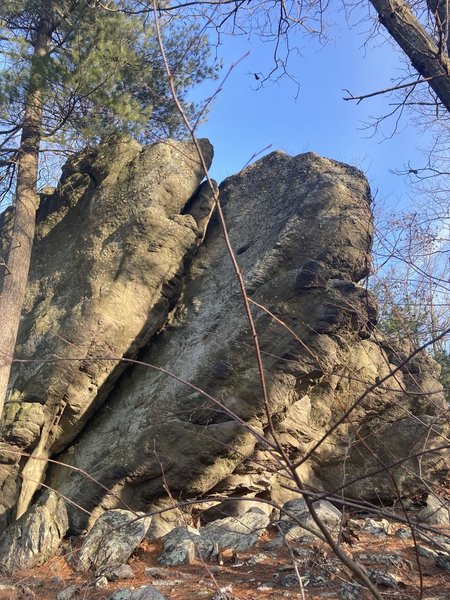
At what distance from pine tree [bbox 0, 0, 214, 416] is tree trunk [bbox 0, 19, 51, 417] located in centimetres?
2

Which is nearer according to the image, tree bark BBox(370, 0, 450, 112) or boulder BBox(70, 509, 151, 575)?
tree bark BBox(370, 0, 450, 112)

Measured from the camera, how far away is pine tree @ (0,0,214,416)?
25.3 feet

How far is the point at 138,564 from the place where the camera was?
5039 mm

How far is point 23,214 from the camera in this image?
8.52m

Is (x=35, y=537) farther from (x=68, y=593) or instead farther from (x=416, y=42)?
(x=416, y=42)

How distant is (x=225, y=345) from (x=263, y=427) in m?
1.20

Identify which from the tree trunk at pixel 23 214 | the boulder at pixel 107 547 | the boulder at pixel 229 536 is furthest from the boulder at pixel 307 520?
the tree trunk at pixel 23 214

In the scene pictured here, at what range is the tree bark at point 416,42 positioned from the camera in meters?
3.73

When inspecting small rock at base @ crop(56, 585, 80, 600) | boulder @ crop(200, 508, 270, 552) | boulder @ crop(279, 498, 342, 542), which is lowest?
small rock at base @ crop(56, 585, 80, 600)

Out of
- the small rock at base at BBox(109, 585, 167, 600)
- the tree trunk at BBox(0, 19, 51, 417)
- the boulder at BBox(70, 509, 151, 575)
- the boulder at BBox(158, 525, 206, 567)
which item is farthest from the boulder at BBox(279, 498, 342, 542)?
the tree trunk at BBox(0, 19, 51, 417)

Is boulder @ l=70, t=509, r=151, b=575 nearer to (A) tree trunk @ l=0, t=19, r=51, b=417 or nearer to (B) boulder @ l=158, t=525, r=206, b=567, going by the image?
(B) boulder @ l=158, t=525, r=206, b=567

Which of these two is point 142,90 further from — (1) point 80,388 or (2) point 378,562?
(2) point 378,562

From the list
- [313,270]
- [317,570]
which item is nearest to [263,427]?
[313,270]

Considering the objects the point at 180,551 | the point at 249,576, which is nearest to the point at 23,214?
the point at 180,551
